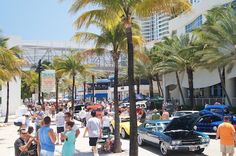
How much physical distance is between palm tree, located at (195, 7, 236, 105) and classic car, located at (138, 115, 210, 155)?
15.1 meters

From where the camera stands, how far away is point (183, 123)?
617 inches

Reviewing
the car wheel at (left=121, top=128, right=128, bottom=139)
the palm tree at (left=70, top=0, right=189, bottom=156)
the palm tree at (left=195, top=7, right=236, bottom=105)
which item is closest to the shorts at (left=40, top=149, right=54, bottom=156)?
the palm tree at (left=70, top=0, right=189, bottom=156)

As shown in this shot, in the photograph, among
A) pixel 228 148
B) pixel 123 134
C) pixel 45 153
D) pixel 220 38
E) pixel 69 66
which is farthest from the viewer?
pixel 69 66

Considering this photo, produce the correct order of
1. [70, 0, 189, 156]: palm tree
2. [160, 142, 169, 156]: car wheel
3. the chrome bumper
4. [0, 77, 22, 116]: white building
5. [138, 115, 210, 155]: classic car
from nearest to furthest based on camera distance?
[70, 0, 189, 156]: palm tree, the chrome bumper, [138, 115, 210, 155]: classic car, [160, 142, 169, 156]: car wheel, [0, 77, 22, 116]: white building

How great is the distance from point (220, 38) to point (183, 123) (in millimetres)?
16322

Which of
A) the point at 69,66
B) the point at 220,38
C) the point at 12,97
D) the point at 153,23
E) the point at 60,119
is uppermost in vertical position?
the point at 220,38

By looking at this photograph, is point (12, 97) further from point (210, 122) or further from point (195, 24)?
point (210, 122)

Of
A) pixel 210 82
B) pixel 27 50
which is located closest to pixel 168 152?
pixel 210 82

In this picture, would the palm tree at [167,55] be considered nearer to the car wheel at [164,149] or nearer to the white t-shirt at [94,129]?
the car wheel at [164,149]

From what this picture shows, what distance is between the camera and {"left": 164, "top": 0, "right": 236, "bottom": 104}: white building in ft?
127

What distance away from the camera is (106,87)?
9769cm

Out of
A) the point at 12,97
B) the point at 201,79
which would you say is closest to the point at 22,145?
the point at 201,79

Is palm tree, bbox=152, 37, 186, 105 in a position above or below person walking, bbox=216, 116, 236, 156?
above

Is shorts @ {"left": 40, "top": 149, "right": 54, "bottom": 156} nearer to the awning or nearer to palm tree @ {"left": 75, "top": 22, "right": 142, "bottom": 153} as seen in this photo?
palm tree @ {"left": 75, "top": 22, "right": 142, "bottom": 153}
